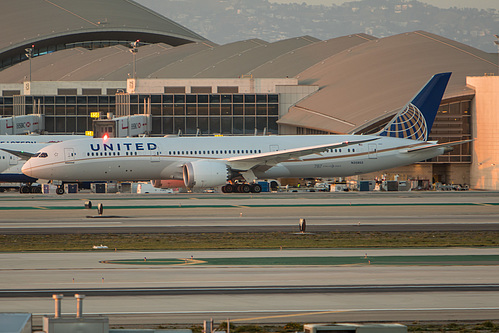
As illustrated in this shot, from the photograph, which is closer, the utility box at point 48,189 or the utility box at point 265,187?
the utility box at point 265,187

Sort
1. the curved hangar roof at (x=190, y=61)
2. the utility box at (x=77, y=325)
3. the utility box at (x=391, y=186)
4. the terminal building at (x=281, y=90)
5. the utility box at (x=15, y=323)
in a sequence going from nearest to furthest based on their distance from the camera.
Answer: the utility box at (x=15, y=323) → the utility box at (x=77, y=325) → the utility box at (x=391, y=186) → the terminal building at (x=281, y=90) → the curved hangar roof at (x=190, y=61)

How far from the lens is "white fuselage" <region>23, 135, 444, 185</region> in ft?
185

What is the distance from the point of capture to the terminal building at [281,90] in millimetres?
80250

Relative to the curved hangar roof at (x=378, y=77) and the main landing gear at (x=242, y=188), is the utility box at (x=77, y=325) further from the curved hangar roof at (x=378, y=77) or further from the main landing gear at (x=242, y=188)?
the curved hangar roof at (x=378, y=77)

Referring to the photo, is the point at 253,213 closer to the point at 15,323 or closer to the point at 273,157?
the point at 273,157

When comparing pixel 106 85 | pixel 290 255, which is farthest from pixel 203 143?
pixel 106 85

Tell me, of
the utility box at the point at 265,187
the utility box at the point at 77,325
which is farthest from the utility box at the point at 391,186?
the utility box at the point at 77,325

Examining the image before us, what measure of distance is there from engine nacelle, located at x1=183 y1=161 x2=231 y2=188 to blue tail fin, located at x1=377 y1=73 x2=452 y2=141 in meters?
14.4

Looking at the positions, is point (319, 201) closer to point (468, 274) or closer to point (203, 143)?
point (203, 143)

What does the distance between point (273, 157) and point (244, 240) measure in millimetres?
24302

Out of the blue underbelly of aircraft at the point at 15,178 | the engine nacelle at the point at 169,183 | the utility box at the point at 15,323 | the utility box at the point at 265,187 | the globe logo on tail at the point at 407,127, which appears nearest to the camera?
the utility box at the point at 15,323

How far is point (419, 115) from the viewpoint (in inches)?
2463

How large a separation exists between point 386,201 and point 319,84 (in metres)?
42.7

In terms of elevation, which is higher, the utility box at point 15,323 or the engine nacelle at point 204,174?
the engine nacelle at point 204,174
